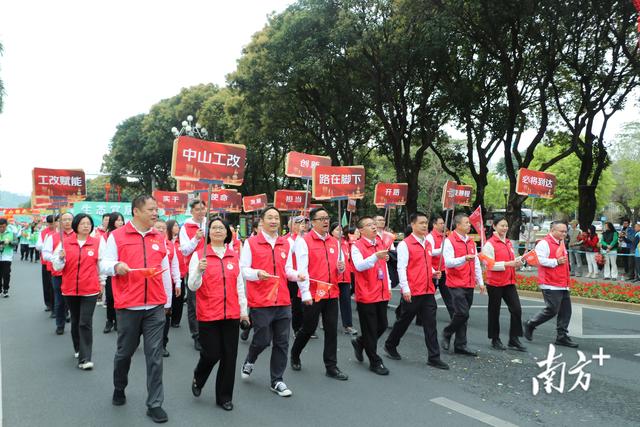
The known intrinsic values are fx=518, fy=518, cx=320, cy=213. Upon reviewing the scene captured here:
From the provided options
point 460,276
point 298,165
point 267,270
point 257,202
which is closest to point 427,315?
point 460,276

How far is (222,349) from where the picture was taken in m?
4.62

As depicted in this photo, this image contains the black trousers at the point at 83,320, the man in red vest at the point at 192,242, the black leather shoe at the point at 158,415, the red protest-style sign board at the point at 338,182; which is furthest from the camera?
the red protest-style sign board at the point at 338,182

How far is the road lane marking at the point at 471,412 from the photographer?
439 centimetres

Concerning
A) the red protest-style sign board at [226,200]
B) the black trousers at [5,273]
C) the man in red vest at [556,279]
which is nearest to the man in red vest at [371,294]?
the man in red vest at [556,279]

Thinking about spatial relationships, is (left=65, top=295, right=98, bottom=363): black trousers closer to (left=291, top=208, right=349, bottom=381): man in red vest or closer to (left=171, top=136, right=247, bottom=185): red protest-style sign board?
(left=171, top=136, right=247, bottom=185): red protest-style sign board

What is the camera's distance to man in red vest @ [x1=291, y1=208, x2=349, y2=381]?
18.2ft

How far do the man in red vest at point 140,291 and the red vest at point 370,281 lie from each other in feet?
7.04

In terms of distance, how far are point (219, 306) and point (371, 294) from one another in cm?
193

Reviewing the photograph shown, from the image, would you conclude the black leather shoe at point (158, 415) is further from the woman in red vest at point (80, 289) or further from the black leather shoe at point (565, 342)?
the black leather shoe at point (565, 342)

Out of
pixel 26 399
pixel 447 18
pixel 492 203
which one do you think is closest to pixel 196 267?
pixel 26 399

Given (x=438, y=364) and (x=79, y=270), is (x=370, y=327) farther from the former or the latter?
(x=79, y=270)

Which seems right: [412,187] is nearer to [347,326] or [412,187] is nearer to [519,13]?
[519,13]

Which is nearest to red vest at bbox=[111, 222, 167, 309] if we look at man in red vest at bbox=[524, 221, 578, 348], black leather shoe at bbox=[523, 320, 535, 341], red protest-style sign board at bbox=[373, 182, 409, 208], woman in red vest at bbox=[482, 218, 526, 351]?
woman in red vest at bbox=[482, 218, 526, 351]

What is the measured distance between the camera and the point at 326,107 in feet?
75.1
